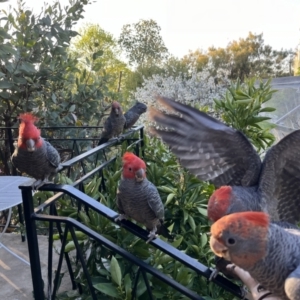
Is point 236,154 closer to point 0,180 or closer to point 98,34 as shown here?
point 0,180

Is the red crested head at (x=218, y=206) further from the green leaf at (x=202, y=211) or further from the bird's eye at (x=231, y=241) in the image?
the green leaf at (x=202, y=211)

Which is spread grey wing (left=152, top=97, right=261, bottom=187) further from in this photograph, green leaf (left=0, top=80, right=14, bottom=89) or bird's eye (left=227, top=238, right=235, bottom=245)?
green leaf (left=0, top=80, right=14, bottom=89)

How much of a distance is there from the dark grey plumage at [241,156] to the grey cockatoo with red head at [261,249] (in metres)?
0.40

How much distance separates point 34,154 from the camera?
5.42ft

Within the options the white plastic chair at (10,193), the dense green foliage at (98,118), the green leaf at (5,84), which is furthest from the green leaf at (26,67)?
the white plastic chair at (10,193)

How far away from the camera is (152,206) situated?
1597 mm

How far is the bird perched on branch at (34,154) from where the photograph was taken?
1.65 metres

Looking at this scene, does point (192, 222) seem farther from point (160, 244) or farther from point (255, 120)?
point (160, 244)

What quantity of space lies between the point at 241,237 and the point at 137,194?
Result: 773mm

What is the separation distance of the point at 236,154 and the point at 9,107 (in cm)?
217

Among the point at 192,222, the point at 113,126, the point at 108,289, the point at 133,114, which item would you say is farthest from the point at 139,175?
the point at 133,114

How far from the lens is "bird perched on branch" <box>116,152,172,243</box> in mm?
1529

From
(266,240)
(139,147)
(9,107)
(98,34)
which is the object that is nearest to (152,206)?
(266,240)

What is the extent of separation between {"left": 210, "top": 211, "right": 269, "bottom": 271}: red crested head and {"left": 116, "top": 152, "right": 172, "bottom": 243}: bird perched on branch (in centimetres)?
68
